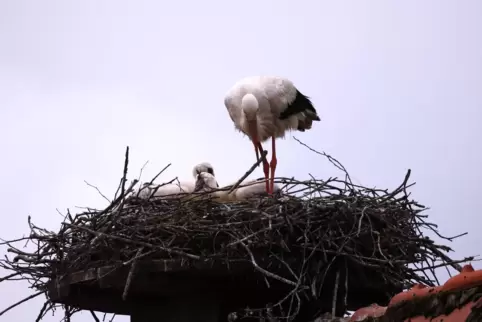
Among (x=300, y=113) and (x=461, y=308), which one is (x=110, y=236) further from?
(x=300, y=113)

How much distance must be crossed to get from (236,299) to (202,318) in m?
0.28

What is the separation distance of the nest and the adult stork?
6.36ft

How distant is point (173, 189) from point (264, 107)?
4.28ft

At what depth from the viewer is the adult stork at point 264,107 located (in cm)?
638

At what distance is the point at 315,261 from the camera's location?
4.02 metres

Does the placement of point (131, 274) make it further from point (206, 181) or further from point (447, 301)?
point (206, 181)

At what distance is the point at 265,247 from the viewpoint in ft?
12.8

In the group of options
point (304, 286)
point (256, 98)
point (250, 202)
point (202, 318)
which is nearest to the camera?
point (304, 286)

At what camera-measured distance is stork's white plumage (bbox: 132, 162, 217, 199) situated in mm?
4738

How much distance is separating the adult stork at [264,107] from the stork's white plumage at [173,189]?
0.50 m

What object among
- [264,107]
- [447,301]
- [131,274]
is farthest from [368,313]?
[264,107]

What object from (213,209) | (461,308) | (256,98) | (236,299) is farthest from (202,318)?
(256,98)

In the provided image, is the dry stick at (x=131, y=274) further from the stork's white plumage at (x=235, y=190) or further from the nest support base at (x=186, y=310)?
the stork's white plumage at (x=235, y=190)

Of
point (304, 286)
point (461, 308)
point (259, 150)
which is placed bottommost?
point (461, 308)
